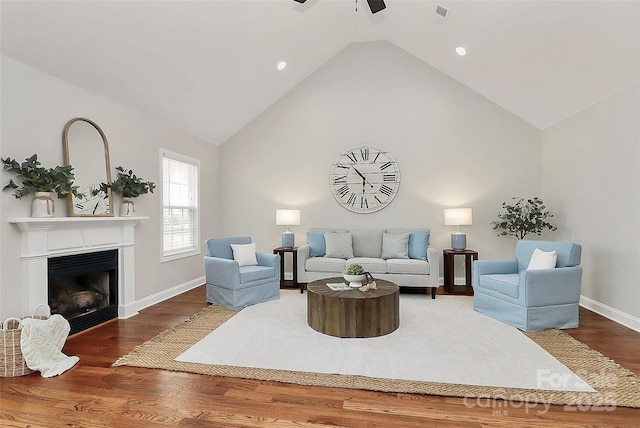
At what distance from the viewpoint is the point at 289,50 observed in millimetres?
4918

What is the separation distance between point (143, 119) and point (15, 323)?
265cm

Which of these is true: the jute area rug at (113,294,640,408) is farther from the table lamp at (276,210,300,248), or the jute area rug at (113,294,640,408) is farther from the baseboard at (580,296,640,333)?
the table lamp at (276,210,300,248)

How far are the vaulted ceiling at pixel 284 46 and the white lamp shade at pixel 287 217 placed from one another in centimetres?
182

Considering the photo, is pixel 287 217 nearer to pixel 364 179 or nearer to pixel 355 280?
pixel 364 179

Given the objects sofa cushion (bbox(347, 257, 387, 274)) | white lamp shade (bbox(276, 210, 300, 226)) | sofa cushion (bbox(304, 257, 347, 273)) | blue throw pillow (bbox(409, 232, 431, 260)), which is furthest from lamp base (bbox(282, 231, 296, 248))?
blue throw pillow (bbox(409, 232, 431, 260))

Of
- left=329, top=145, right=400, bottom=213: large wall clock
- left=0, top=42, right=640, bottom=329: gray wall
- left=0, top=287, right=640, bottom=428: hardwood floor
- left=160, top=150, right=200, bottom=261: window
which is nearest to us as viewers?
left=0, top=287, right=640, bottom=428: hardwood floor

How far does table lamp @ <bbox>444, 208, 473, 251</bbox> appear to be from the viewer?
5.12 metres

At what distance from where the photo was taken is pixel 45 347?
2590mm

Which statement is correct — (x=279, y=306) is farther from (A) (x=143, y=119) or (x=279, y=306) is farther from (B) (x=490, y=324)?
(A) (x=143, y=119)

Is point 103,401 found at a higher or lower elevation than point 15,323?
lower

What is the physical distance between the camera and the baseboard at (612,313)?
3.43 metres

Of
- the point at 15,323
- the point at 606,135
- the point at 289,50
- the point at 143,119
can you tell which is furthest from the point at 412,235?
the point at 15,323

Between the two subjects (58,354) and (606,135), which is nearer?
(58,354)

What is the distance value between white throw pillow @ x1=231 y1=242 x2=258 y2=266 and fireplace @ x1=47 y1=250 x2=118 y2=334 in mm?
1407
